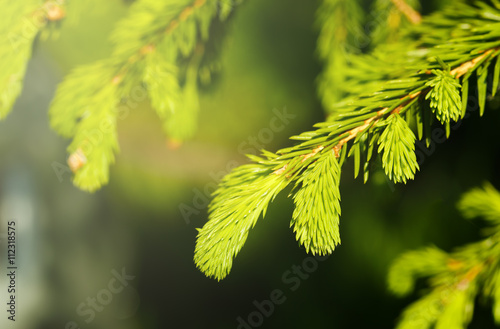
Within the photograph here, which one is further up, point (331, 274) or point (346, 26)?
point (346, 26)

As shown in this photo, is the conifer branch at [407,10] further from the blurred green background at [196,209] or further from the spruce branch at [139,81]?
the spruce branch at [139,81]

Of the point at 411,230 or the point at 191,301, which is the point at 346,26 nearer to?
the point at 411,230

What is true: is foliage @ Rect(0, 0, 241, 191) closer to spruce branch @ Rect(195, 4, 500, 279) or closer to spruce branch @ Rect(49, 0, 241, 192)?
spruce branch @ Rect(49, 0, 241, 192)

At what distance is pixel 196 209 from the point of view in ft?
1.99

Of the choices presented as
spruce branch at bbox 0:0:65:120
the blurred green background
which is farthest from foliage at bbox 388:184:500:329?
spruce branch at bbox 0:0:65:120

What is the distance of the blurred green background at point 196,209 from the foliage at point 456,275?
0.08 ft

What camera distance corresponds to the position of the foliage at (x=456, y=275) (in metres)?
0.49

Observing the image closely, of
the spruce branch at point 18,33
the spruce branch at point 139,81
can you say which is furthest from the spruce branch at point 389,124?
the spruce branch at point 18,33

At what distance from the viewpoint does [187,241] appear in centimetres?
60

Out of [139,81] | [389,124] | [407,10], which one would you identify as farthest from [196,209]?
[407,10]

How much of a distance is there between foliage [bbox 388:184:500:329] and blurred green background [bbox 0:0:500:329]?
25mm

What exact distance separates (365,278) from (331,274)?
6 centimetres

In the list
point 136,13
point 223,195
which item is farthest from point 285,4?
point 223,195

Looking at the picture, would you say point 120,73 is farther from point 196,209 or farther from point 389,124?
point 389,124
